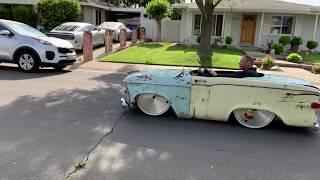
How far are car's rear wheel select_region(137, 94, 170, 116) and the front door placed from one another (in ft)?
64.2

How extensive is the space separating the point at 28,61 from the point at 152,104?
6.36 metres

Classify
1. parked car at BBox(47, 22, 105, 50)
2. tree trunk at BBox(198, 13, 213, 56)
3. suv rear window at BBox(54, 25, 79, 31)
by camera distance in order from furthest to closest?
1. tree trunk at BBox(198, 13, 213, 56)
2. suv rear window at BBox(54, 25, 79, 31)
3. parked car at BBox(47, 22, 105, 50)

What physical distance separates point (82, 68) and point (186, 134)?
27.0 feet

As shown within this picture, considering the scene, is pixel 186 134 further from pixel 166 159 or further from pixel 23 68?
pixel 23 68

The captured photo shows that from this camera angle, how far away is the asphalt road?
3.98 m

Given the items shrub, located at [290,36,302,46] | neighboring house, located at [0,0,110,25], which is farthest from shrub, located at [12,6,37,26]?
shrub, located at [290,36,302,46]

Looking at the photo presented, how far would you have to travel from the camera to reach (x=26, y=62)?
10922 mm

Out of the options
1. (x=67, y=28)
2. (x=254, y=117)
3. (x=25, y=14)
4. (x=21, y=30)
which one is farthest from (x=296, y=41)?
(x=25, y=14)

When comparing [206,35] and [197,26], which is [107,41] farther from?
[197,26]

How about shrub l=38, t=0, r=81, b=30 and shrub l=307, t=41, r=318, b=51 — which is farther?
shrub l=307, t=41, r=318, b=51

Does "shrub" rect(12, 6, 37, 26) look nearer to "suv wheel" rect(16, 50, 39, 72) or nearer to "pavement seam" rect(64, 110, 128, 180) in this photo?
"suv wheel" rect(16, 50, 39, 72)

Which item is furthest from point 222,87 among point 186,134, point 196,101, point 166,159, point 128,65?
point 128,65

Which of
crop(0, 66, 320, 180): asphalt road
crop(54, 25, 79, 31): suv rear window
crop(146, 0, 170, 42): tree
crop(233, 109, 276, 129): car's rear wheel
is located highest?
crop(146, 0, 170, 42): tree

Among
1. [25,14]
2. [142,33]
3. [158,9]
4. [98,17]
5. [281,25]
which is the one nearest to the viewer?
[25,14]
